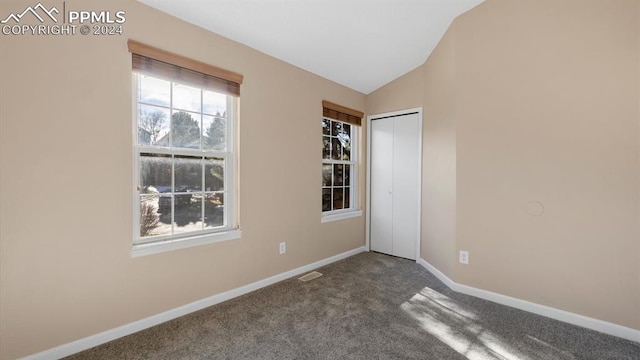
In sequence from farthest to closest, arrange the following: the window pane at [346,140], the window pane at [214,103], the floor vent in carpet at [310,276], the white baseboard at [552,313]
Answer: the window pane at [346,140] → the floor vent in carpet at [310,276] → the window pane at [214,103] → the white baseboard at [552,313]

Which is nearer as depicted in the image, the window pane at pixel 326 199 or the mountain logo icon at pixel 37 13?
the mountain logo icon at pixel 37 13

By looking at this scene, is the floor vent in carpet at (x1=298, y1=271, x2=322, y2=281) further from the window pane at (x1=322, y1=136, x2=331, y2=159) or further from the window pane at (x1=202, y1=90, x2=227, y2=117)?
the window pane at (x1=202, y1=90, x2=227, y2=117)

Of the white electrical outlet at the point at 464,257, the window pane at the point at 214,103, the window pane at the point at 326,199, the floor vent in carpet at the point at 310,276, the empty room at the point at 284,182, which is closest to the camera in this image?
the empty room at the point at 284,182

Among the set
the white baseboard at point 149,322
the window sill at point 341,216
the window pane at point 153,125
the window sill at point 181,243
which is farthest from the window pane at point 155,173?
the window sill at point 341,216

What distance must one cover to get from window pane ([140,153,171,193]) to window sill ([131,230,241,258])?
428mm

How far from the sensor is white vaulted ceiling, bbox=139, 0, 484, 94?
2225 millimetres

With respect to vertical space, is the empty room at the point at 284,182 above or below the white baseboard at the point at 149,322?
above

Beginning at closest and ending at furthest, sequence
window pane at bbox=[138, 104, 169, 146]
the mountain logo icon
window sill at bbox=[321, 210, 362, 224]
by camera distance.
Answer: the mountain logo icon → window pane at bbox=[138, 104, 169, 146] → window sill at bbox=[321, 210, 362, 224]

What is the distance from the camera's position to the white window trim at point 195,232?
2.09m

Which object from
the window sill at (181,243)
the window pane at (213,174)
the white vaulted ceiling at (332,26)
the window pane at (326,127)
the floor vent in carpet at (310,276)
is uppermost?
the white vaulted ceiling at (332,26)

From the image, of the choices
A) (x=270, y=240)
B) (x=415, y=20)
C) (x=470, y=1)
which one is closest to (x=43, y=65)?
(x=270, y=240)

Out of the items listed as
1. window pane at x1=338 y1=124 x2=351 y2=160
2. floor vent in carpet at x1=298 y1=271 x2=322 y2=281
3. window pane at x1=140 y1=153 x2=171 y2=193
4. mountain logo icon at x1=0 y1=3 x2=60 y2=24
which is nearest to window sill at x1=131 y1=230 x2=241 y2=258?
window pane at x1=140 y1=153 x2=171 y2=193

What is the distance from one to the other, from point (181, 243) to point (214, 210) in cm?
42
